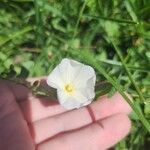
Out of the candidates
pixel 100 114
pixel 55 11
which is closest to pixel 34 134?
pixel 100 114

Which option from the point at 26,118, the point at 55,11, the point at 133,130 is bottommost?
the point at 133,130

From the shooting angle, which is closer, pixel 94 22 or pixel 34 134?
pixel 34 134

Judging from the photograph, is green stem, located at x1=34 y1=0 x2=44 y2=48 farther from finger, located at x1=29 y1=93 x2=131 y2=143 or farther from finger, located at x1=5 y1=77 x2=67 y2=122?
finger, located at x1=29 y1=93 x2=131 y2=143

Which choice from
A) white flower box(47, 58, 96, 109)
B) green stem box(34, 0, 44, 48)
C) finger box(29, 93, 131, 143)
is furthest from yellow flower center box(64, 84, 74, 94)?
green stem box(34, 0, 44, 48)

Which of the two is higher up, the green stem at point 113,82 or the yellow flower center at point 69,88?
the green stem at point 113,82

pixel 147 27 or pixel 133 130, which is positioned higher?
pixel 147 27

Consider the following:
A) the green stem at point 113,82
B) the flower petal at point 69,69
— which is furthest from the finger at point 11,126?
the green stem at point 113,82

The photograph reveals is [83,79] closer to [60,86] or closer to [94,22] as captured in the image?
[60,86]

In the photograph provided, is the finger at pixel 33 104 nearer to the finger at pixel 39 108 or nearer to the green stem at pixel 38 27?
the finger at pixel 39 108
